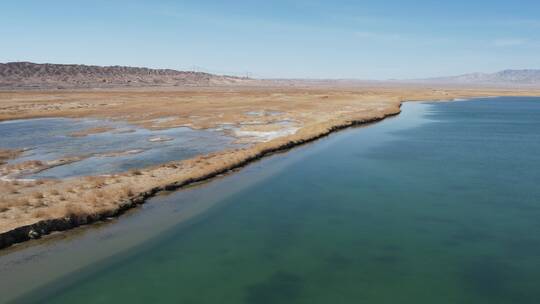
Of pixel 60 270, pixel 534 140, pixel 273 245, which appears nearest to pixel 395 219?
pixel 273 245

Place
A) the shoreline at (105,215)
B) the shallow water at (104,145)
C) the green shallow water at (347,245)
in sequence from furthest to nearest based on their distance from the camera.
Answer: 1. the shallow water at (104,145)
2. the shoreline at (105,215)
3. the green shallow water at (347,245)

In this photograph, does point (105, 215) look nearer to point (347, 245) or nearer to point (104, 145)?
point (347, 245)

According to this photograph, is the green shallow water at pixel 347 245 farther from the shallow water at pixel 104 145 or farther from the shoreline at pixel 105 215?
the shallow water at pixel 104 145

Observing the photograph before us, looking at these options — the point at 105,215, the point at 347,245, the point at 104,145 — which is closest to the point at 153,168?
the point at 105,215

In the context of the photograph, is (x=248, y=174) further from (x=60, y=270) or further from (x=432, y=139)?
(x=432, y=139)

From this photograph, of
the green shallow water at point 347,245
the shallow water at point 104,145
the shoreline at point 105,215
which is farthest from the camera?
the shallow water at point 104,145

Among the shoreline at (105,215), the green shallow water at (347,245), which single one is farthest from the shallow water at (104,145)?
the green shallow water at (347,245)

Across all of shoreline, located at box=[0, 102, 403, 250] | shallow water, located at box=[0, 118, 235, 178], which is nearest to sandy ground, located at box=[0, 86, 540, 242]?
shoreline, located at box=[0, 102, 403, 250]
